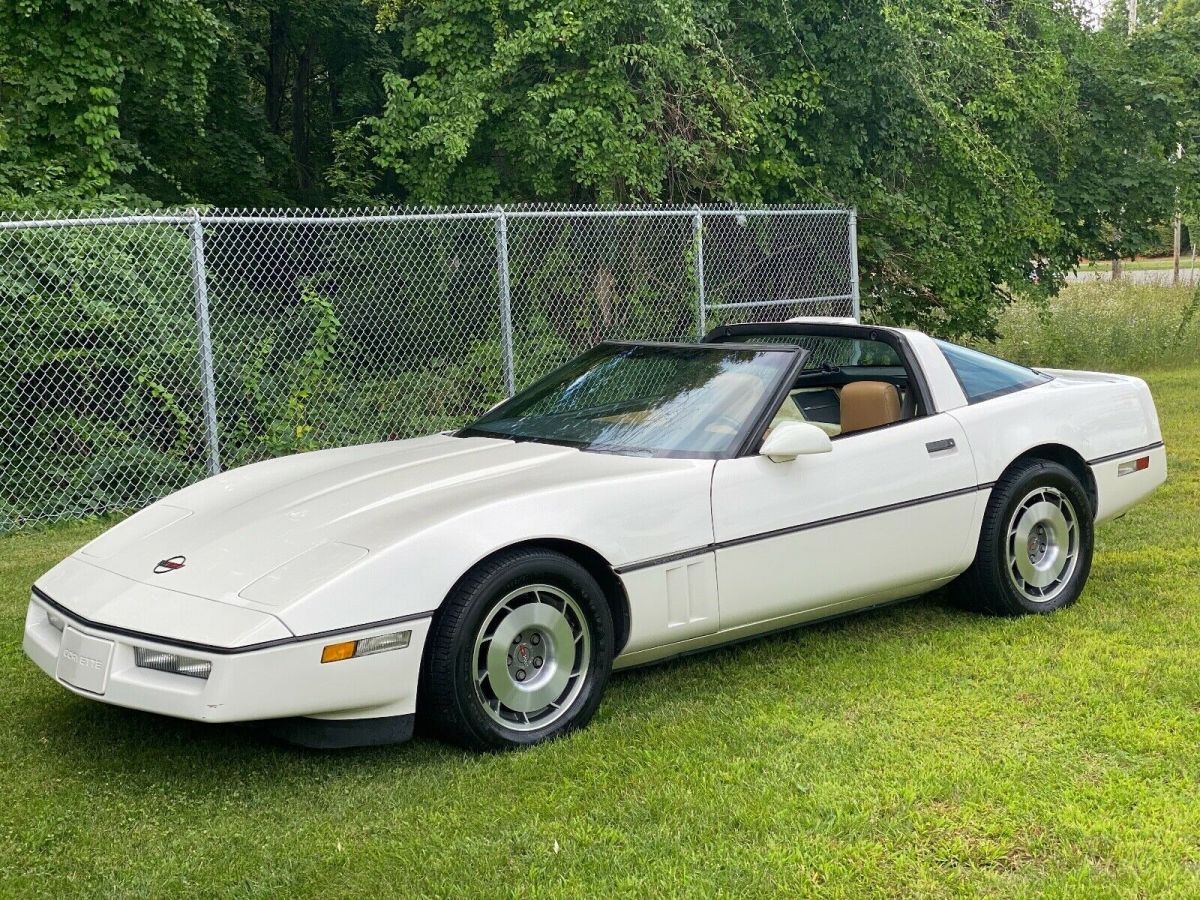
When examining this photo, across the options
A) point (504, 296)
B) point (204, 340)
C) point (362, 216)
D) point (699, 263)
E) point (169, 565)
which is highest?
point (362, 216)

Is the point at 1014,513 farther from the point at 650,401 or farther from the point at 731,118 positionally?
the point at 731,118

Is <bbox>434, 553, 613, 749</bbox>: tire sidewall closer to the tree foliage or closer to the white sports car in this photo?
the white sports car

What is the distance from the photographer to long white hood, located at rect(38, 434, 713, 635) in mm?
3889

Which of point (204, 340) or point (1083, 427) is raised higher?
point (204, 340)

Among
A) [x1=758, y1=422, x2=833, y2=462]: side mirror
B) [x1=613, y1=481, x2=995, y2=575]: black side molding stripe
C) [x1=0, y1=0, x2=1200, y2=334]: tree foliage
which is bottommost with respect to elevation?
[x1=613, y1=481, x2=995, y2=575]: black side molding stripe

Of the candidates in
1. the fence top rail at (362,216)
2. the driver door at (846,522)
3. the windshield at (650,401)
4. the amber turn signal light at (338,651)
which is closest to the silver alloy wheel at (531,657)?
the amber turn signal light at (338,651)

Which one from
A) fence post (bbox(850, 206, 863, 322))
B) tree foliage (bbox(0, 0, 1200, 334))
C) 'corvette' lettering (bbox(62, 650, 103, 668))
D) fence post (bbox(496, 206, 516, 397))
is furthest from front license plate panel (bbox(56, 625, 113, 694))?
fence post (bbox(850, 206, 863, 322))

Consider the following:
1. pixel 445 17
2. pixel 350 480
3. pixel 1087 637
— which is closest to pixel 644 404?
pixel 350 480

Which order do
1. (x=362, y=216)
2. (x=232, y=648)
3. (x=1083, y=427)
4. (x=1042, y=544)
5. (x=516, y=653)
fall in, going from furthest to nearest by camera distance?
(x=362, y=216) → (x=1083, y=427) → (x=1042, y=544) → (x=516, y=653) → (x=232, y=648)

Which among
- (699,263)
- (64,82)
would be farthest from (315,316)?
(64,82)

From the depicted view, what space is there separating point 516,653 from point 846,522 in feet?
4.88

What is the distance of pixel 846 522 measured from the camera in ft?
16.2

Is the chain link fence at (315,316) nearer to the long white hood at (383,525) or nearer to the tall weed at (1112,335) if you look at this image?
the long white hood at (383,525)

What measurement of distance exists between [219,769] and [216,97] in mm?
13769
